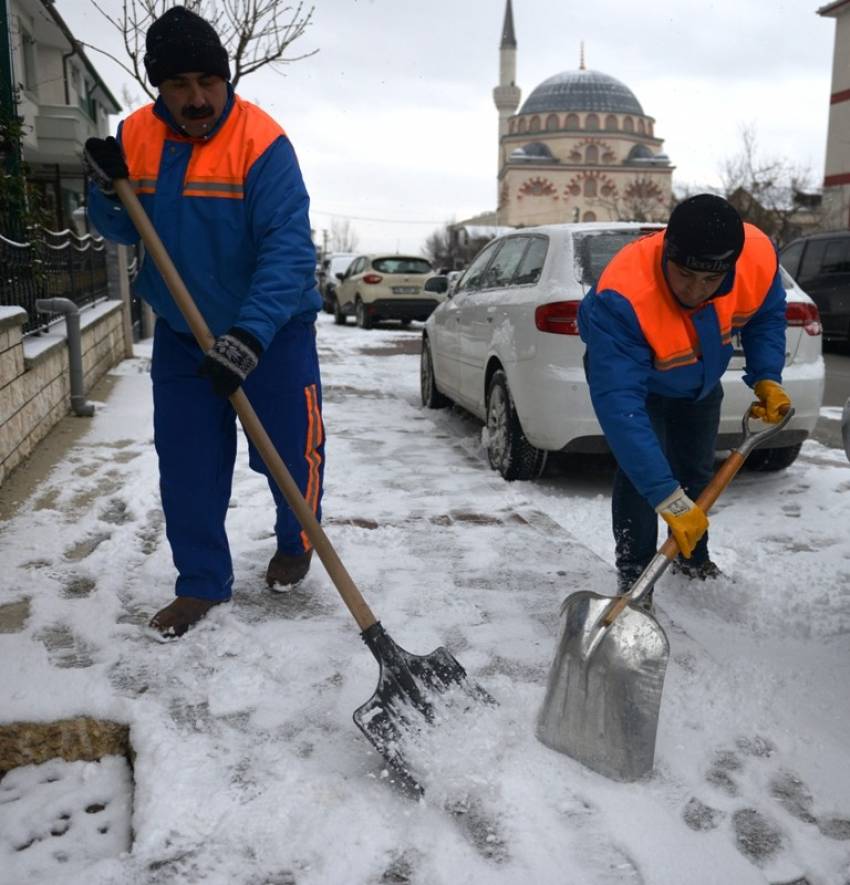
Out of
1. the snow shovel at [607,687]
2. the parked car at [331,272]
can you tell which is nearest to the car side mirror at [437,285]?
the snow shovel at [607,687]

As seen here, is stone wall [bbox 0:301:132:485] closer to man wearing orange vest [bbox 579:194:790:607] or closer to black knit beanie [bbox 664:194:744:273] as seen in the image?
man wearing orange vest [bbox 579:194:790:607]

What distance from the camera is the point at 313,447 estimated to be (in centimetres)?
314

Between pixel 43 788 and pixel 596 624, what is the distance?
4.75 ft

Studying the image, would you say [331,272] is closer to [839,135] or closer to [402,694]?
[839,135]

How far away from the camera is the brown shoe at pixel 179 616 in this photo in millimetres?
2910

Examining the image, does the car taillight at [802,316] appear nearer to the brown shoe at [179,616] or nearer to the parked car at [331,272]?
the brown shoe at [179,616]

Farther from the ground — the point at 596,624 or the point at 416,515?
the point at 596,624

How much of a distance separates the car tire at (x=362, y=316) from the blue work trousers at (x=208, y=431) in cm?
1452

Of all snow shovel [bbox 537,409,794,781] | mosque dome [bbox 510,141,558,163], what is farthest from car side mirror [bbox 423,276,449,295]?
mosque dome [bbox 510,141,558,163]

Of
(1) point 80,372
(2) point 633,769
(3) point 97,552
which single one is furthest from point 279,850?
(1) point 80,372

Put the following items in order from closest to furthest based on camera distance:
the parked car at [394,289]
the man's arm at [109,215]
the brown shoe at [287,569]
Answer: the man's arm at [109,215] < the brown shoe at [287,569] < the parked car at [394,289]

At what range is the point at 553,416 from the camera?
469 centimetres

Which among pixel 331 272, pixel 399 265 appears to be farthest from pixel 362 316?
pixel 331 272

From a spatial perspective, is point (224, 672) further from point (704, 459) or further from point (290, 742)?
point (704, 459)
